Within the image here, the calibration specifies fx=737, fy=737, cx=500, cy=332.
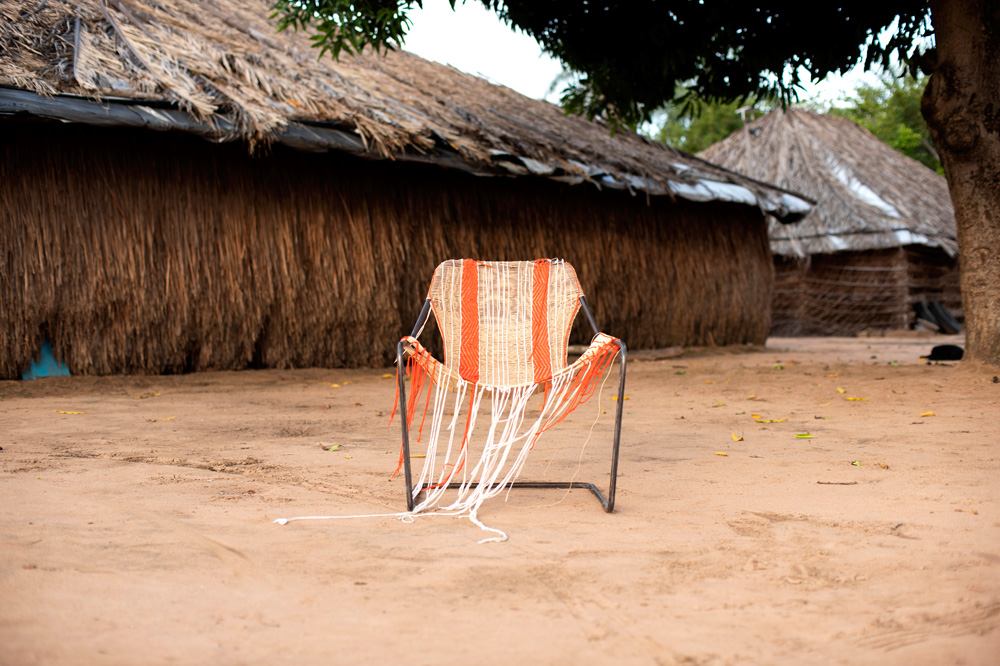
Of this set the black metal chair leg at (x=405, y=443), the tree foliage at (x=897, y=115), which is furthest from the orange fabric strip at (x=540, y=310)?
the tree foliage at (x=897, y=115)

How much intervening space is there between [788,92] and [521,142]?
233 centimetres

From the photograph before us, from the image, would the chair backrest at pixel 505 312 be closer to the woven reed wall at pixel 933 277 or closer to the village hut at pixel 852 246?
the village hut at pixel 852 246

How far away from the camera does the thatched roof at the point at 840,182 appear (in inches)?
496

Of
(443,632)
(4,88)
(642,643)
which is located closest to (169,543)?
(443,632)

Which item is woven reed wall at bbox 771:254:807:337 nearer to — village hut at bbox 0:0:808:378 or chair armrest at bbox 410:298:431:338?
village hut at bbox 0:0:808:378

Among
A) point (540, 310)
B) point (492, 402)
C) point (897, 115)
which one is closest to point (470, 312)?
point (540, 310)

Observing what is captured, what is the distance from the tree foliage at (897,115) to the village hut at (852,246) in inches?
214

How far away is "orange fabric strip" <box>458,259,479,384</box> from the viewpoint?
2.77 meters

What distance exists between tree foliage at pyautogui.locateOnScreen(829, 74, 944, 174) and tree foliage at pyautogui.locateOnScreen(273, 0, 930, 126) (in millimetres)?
14088

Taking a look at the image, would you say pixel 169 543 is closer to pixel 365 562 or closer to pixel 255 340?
pixel 365 562

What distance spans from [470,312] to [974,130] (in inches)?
155

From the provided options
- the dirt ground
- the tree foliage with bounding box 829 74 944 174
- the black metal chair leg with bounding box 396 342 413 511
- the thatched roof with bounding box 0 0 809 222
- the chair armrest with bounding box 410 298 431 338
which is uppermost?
the tree foliage with bounding box 829 74 944 174

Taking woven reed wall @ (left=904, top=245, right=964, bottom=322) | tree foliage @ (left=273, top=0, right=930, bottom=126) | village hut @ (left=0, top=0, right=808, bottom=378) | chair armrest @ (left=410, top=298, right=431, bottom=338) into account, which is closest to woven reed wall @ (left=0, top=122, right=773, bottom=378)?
village hut @ (left=0, top=0, right=808, bottom=378)

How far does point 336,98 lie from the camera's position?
5.87 metres
